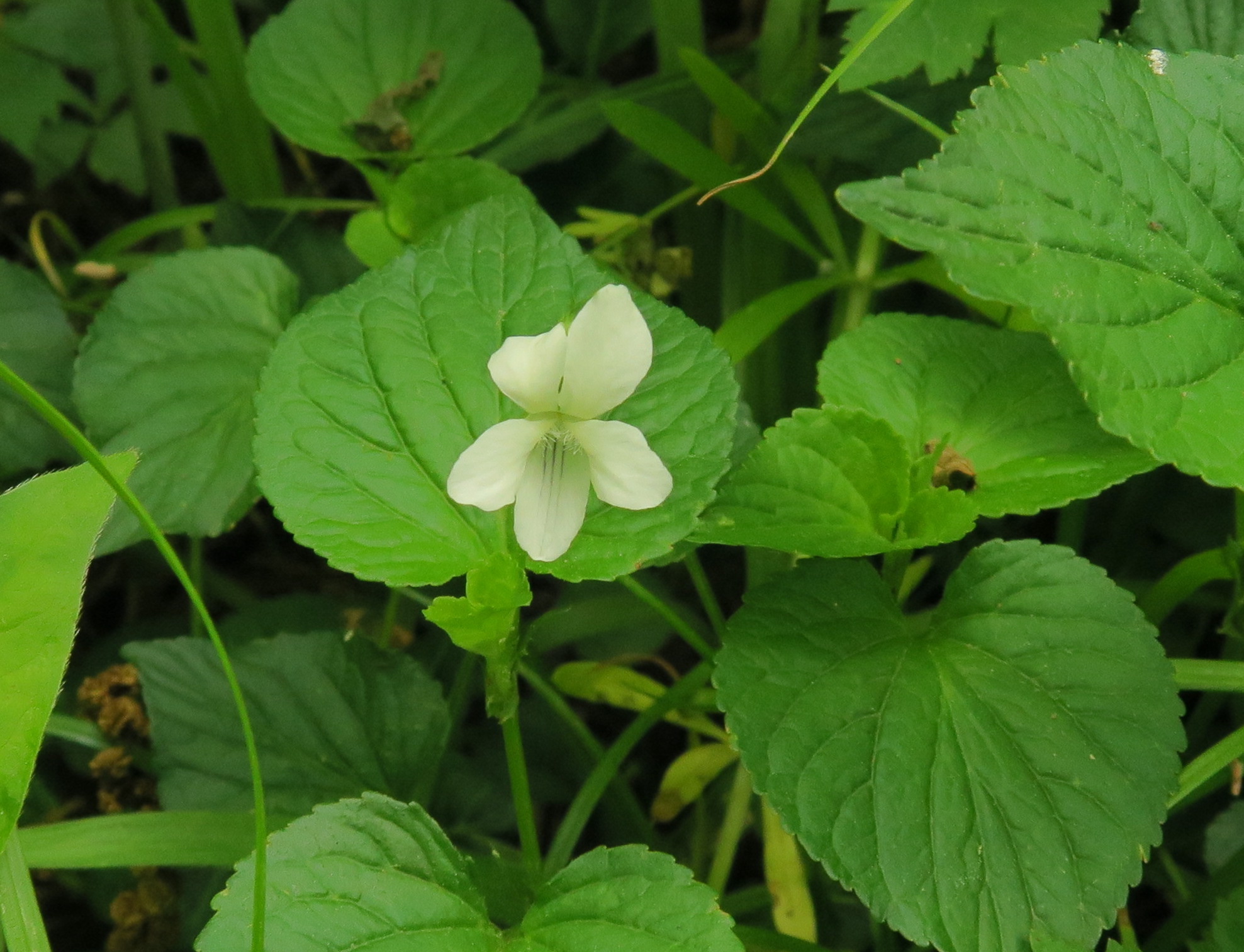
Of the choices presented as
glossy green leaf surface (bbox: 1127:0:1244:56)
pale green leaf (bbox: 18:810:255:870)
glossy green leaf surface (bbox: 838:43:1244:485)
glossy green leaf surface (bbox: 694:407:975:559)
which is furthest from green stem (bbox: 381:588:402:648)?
glossy green leaf surface (bbox: 1127:0:1244:56)

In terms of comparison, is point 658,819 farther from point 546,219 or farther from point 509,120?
point 509,120

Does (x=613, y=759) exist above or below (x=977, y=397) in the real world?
below

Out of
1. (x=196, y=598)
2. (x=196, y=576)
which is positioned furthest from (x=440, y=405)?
(x=196, y=576)

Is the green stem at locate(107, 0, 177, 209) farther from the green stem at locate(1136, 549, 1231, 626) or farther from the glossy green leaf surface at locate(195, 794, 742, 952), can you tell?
the green stem at locate(1136, 549, 1231, 626)

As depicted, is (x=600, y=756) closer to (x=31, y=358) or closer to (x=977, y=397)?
(x=977, y=397)

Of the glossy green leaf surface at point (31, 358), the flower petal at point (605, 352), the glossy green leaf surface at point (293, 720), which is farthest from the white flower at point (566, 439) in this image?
the glossy green leaf surface at point (31, 358)

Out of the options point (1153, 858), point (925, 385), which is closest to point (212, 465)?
point (925, 385)

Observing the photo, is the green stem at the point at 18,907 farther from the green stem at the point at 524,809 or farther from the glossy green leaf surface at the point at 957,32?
the glossy green leaf surface at the point at 957,32
